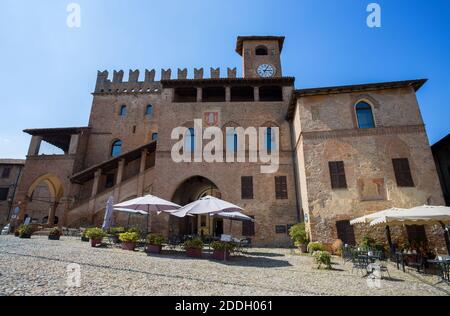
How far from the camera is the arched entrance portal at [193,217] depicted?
1792cm

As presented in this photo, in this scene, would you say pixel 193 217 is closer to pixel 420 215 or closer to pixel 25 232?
pixel 25 232

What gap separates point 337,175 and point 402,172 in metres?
3.33

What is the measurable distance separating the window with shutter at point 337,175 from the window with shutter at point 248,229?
19.1 ft

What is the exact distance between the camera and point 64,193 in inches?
870

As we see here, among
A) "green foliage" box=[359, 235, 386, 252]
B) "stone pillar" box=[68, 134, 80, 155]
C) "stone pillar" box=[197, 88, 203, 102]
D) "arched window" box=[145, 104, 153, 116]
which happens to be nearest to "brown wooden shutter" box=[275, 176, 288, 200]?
"green foliage" box=[359, 235, 386, 252]

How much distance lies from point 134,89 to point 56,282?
86.4ft

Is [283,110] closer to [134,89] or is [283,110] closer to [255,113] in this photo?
[255,113]

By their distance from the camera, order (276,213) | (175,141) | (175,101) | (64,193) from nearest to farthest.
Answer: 1. (276,213)
2. (175,141)
3. (175,101)
4. (64,193)

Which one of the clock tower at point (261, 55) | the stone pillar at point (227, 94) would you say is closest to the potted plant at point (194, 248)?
the stone pillar at point (227, 94)

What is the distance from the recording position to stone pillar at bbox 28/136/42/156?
2302 cm

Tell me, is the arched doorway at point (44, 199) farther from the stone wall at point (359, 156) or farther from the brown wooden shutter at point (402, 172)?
the brown wooden shutter at point (402, 172)

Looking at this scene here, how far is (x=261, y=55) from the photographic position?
22.6 metres

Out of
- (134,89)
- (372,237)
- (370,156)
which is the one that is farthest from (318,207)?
(134,89)

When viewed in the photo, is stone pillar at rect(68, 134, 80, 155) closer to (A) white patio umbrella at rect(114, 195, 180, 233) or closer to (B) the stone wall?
(A) white patio umbrella at rect(114, 195, 180, 233)
